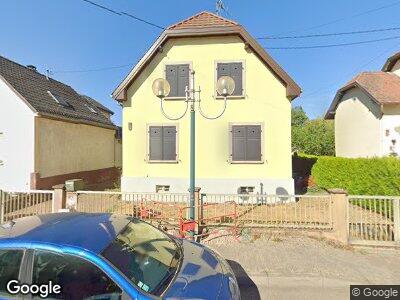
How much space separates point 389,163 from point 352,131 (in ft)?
32.0

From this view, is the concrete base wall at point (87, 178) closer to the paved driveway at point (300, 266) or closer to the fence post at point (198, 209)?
the fence post at point (198, 209)

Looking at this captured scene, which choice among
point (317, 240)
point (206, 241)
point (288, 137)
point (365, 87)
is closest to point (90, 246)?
point (206, 241)

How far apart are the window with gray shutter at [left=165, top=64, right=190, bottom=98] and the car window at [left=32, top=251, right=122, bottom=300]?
9.21 meters

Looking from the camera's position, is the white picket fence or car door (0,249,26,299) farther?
the white picket fence

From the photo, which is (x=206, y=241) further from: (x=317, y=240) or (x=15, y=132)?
(x=15, y=132)

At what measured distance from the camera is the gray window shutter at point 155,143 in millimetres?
11203

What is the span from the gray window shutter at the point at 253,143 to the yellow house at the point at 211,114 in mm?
39

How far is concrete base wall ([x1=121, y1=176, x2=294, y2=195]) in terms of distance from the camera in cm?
1062

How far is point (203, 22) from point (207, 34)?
63 centimetres

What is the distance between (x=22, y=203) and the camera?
7750mm

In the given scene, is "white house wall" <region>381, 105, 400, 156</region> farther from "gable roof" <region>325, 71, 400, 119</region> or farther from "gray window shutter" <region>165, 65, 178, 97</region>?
"gray window shutter" <region>165, 65, 178, 97</region>

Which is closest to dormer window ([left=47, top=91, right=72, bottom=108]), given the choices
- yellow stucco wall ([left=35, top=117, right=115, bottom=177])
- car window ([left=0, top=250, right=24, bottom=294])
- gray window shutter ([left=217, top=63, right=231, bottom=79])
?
yellow stucco wall ([left=35, top=117, right=115, bottom=177])

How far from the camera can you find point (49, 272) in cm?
248

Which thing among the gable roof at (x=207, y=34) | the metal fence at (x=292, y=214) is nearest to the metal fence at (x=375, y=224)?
the metal fence at (x=292, y=214)
